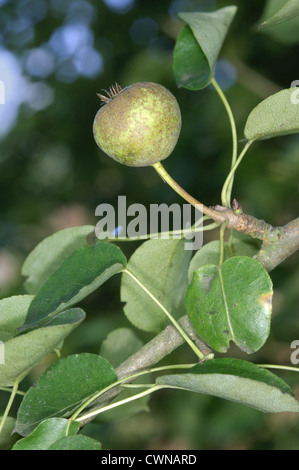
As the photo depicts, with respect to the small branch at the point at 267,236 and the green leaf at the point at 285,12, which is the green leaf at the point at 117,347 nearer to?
the small branch at the point at 267,236

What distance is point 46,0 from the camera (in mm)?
2002

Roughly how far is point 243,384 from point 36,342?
219mm

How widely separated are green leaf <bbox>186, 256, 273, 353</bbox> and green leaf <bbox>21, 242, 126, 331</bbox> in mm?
104

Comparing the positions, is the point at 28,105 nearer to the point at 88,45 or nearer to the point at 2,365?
the point at 88,45

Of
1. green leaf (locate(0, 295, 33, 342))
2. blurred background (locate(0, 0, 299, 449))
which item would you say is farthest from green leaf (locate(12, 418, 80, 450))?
blurred background (locate(0, 0, 299, 449))

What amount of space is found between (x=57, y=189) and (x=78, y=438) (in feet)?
5.94

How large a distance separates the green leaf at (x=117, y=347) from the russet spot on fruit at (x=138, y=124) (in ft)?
1.16

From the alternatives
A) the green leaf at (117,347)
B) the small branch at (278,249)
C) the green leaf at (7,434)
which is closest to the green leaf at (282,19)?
the small branch at (278,249)

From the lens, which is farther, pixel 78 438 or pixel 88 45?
pixel 88 45

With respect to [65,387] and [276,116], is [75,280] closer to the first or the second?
[65,387]

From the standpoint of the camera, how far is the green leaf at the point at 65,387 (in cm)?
65

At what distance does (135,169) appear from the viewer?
2.02 metres

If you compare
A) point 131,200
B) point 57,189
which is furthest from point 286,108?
point 57,189

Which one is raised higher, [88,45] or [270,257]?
[270,257]
